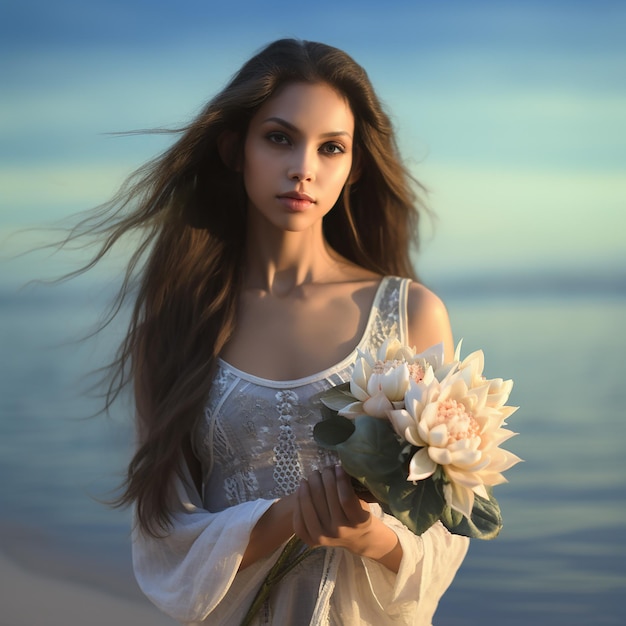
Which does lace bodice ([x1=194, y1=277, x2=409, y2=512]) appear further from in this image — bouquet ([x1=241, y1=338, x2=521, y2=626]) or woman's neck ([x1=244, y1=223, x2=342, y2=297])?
bouquet ([x1=241, y1=338, x2=521, y2=626])

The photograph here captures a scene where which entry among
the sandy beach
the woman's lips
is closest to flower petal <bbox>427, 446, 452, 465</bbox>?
the woman's lips

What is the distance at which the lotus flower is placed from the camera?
1.44 metres

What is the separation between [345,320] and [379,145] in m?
0.37

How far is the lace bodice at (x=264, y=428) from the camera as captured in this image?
6.41ft

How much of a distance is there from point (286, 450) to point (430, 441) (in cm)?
62

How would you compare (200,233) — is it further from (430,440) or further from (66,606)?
(66,606)

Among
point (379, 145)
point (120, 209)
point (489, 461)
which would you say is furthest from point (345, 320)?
point (489, 461)

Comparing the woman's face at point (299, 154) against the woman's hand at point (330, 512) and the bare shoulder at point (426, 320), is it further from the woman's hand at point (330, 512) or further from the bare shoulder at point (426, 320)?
the woman's hand at point (330, 512)

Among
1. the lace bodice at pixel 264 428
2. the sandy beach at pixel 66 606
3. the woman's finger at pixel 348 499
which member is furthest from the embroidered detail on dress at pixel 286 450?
the sandy beach at pixel 66 606

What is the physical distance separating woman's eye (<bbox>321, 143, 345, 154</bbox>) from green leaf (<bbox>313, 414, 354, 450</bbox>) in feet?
→ 2.07

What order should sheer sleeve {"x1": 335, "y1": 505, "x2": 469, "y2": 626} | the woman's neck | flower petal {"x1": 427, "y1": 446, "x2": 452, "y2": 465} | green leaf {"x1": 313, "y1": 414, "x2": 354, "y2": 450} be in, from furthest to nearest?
1. the woman's neck
2. sheer sleeve {"x1": 335, "y1": 505, "x2": 469, "y2": 626}
3. green leaf {"x1": 313, "y1": 414, "x2": 354, "y2": 450}
4. flower petal {"x1": 427, "y1": 446, "x2": 452, "y2": 465}

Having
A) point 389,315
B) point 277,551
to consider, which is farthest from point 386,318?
point 277,551

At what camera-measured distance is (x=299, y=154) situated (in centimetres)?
195

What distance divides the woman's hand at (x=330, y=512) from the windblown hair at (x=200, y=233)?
0.39 m
